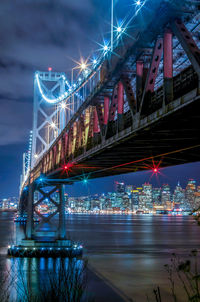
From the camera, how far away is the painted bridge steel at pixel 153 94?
8973mm

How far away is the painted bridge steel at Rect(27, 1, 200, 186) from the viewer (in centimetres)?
897

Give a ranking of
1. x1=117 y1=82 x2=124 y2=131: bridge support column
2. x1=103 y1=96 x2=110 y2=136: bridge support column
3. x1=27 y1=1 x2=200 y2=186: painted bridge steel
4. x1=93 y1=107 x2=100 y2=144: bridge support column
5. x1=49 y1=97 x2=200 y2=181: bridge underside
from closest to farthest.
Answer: x1=27 y1=1 x2=200 y2=186: painted bridge steel, x1=49 y1=97 x2=200 y2=181: bridge underside, x1=117 y1=82 x2=124 y2=131: bridge support column, x1=103 y1=96 x2=110 y2=136: bridge support column, x1=93 y1=107 x2=100 y2=144: bridge support column

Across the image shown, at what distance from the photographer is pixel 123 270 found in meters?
30.2

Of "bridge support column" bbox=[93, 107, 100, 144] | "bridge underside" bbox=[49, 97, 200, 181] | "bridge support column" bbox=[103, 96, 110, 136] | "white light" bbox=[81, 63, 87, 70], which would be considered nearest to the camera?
"bridge underside" bbox=[49, 97, 200, 181]

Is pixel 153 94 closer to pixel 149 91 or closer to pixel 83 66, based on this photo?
pixel 149 91

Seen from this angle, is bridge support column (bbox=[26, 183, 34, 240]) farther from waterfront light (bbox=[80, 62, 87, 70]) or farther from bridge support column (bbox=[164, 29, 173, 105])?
bridge support column (bbox=[164, 29, 173, 105])

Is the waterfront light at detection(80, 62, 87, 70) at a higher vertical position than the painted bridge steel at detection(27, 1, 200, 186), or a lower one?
higher

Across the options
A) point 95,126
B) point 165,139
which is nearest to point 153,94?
point 165,139

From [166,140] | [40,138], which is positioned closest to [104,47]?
[166,140]

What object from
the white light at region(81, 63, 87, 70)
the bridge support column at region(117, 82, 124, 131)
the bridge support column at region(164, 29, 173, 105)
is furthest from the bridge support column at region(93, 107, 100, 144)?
the white light at region(81, 63, 87, 70)

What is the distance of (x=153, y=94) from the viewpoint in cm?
1057

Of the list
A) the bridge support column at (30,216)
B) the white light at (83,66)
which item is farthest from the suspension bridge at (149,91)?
the bridge support column at (30,216)

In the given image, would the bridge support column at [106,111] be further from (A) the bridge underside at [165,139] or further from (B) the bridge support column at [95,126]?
(B) the bridge support column at [95,126]

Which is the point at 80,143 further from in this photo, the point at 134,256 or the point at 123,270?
the point at 134,256
